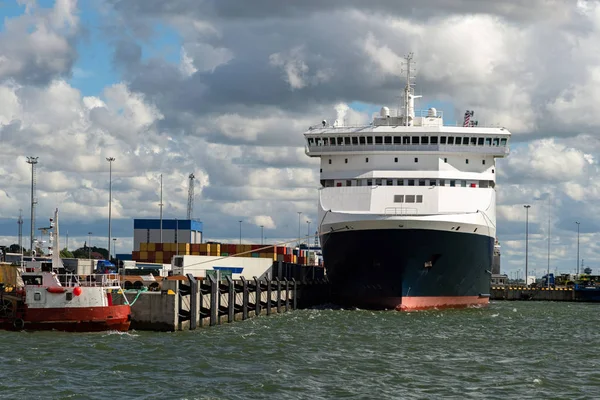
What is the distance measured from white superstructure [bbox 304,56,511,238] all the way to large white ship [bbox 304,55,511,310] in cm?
6

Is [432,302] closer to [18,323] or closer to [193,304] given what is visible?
[193,304]

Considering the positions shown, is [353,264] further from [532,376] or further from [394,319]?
[532,376]

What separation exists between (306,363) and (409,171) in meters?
29.9

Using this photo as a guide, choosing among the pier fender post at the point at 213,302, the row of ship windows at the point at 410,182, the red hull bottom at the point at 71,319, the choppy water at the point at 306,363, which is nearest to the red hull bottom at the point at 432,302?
the row of ship windows at the point at 410,182

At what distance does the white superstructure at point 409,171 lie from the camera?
202 ft

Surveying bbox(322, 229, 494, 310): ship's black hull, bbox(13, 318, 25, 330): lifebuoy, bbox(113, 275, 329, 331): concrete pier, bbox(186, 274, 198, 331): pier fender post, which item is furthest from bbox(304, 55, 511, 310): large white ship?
bbox(13, 318, 25, 330): lifebuoy

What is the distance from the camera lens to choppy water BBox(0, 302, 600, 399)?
96.8 ft

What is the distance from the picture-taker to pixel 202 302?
48625 mm

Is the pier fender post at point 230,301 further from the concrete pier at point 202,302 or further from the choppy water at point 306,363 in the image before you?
the choppy water at point 306,363

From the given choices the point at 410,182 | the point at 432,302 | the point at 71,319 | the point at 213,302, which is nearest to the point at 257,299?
the point at 432,302

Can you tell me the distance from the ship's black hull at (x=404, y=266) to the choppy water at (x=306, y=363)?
8.44 metres

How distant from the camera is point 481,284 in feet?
213

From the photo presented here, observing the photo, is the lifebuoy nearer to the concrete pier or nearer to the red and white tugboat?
the red and white tugboat

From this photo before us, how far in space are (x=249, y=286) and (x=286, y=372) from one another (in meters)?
26.8
